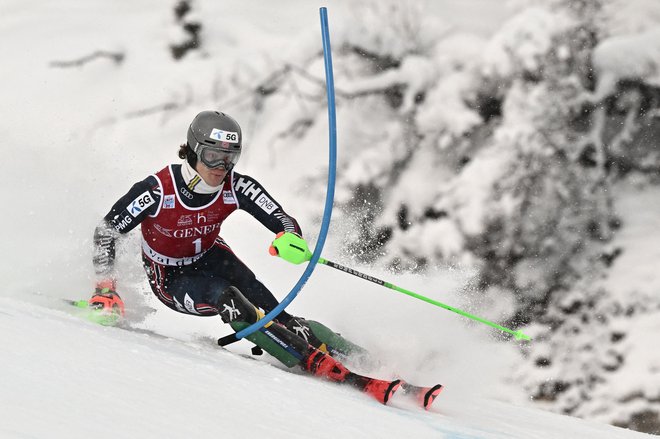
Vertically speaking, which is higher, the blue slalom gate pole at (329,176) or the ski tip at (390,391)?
the blue slalom gate pole at (329,176)

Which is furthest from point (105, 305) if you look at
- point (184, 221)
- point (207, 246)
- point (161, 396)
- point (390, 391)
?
point (161, 396)

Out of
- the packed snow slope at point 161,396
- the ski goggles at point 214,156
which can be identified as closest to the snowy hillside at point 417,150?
the ski goggles at point 214,156

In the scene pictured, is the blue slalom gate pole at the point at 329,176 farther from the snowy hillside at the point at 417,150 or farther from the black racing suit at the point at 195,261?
the snowy hillside at the point at 417,150

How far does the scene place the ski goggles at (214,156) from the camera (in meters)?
3.70

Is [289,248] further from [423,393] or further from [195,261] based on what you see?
[423,393]

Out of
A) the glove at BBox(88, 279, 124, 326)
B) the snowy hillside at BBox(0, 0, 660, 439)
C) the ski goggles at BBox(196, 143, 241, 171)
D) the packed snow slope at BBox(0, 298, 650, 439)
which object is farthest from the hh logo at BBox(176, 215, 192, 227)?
the snowy hillside at BBox(0, 0, 660, 439)

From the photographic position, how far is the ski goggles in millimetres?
3701

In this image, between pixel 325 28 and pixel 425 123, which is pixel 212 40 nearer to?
pixel 425 123

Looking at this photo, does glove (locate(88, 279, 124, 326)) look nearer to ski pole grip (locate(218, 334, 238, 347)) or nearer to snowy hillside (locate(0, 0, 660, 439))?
ski pole grip (locate(218, 334, 238, 347))

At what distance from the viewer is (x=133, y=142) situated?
29.6ft

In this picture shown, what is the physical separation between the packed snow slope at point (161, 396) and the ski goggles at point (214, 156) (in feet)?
2.88

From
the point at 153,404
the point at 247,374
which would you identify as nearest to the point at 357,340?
the point at 247,374

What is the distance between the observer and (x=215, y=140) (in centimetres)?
368

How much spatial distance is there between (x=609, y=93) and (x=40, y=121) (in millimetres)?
6314
